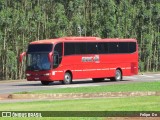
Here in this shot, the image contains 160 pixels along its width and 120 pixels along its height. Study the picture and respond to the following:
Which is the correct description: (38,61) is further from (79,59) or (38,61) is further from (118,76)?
(118,76)

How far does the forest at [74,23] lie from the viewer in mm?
82688

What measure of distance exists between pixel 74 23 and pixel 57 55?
47.8 meters

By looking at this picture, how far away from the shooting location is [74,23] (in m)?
87.8

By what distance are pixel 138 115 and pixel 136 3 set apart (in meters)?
83.8

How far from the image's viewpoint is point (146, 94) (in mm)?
29094

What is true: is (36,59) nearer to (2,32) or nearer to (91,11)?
(2,32)

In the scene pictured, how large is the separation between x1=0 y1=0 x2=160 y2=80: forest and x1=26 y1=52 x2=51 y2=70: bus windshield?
3947 centimetres

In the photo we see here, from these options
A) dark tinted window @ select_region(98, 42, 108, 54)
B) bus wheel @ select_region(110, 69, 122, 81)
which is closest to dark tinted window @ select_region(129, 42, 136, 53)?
bus wheel @ select_region(110, 69, 122, 81)

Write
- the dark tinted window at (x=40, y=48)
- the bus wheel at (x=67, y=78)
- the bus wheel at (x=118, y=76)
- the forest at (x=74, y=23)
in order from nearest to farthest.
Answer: the dark tinted window at (x=40, y=48) < the bus wheel at (x=67, y=78) < the bus wheel at (x=118, y=76) < the forest at (x=74, y=23)

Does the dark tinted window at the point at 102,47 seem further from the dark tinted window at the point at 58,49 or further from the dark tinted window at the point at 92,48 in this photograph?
the dark tinted window at the point at 58,49

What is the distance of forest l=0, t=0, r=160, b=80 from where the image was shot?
82.7 meters

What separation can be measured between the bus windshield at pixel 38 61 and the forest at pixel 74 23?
3947 cm

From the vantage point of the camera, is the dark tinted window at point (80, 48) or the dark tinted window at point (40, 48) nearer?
the dark tinted window at point (40, 48)

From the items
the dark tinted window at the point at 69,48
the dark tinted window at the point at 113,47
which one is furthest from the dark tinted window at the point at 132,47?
the dark tinted window at the point at 69,48
